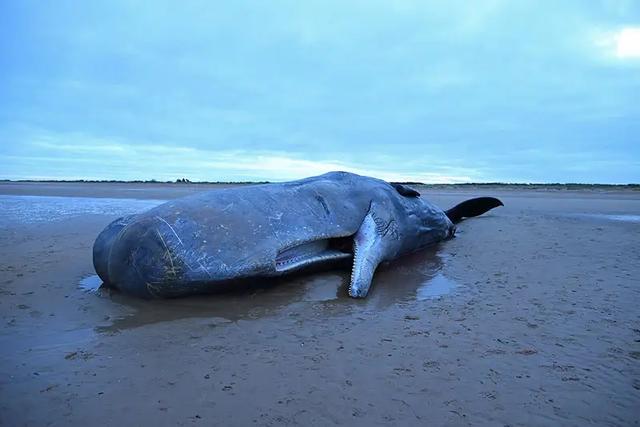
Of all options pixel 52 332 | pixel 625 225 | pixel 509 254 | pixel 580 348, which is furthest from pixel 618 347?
pixel 625 225

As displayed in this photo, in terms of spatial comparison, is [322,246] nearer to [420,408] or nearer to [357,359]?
[357,359]

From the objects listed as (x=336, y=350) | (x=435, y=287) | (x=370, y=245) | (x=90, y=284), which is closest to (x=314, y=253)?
(x=370, y=245)

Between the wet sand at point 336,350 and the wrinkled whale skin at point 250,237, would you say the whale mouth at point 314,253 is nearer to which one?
the wrinkled whale skin at point 250,237

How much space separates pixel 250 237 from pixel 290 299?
688 millimetres

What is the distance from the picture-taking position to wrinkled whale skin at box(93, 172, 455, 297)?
13.2 ft

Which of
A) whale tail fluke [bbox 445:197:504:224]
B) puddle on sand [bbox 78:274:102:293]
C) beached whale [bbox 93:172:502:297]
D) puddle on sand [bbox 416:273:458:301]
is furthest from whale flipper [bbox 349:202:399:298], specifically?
whale tail fluke [bbox 445:197:504:224]

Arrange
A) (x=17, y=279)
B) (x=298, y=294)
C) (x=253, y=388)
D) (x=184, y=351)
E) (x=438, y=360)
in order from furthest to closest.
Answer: (x=17, y=279) → (x=298, y=294) → (x=184, y=351) → (x=438, y=360) → (x=253, y=388)

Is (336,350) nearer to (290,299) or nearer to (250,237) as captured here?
(290,299)

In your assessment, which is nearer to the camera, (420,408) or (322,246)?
(420,408)

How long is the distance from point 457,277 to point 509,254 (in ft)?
4.68

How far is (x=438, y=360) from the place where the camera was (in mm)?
2807

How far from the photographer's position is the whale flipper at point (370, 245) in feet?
14.4

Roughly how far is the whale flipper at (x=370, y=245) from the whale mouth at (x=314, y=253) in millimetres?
175

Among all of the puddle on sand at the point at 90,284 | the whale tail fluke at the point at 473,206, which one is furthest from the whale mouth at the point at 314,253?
the whale tail fluke at the point at 473,206
